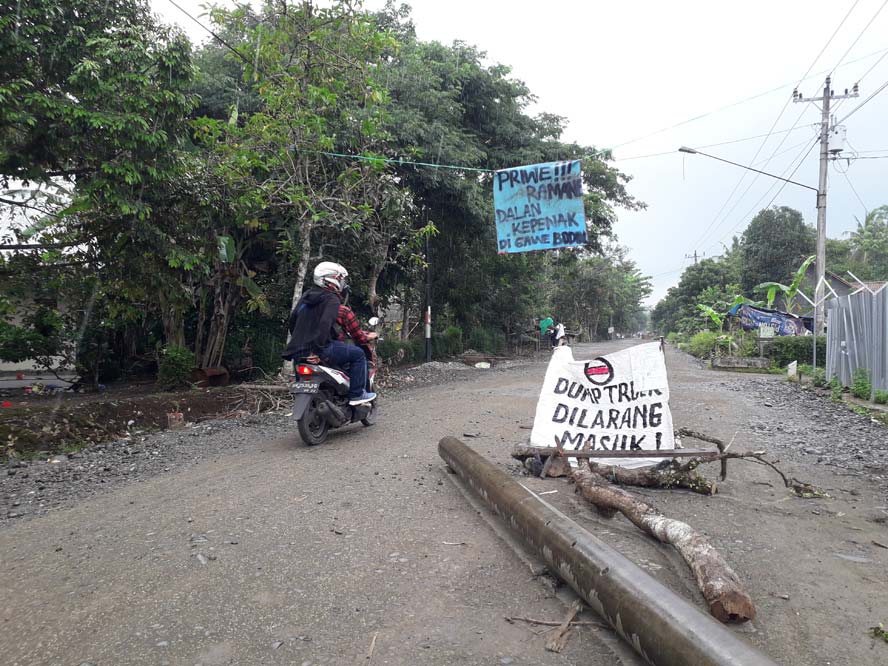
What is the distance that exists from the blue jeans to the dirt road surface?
97 cm

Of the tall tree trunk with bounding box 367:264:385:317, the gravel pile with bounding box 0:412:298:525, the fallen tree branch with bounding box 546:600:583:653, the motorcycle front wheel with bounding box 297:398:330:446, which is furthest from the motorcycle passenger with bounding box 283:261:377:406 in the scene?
the tall tree trunk with bounding box 367:264:385:317

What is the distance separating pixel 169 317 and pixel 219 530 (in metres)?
10.0

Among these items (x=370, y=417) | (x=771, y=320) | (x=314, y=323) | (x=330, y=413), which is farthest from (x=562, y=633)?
(x=771, y=320)

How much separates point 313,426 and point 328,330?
108 centimetres

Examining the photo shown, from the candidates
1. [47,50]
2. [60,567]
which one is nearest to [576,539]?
[60,567]

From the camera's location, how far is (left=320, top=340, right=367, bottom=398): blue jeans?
21.7ft

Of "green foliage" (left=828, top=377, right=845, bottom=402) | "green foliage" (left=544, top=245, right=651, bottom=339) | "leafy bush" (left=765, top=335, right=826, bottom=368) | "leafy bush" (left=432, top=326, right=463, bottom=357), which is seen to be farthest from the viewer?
"green foliage" (left=544, top=245, right=651, bottom=339)

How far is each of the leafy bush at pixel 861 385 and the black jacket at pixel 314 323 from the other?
9.59 meters

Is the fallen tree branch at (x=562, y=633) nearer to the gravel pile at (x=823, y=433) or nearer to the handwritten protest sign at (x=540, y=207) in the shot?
the gravel pile at (x=823, y=433)

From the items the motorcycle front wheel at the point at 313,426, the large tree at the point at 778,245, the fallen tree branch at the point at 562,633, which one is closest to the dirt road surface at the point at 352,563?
the fallen tree branch at the point at 562,633

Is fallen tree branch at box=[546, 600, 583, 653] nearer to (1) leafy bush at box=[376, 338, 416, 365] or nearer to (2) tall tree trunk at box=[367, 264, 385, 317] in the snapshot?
(2) tall tree trunk at box=[367, 264, 385, 317]

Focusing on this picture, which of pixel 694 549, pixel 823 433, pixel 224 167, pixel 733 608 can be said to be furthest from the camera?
pixel 224 167

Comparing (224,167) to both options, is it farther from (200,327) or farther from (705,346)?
(705,346)

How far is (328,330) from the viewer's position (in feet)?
21.1
